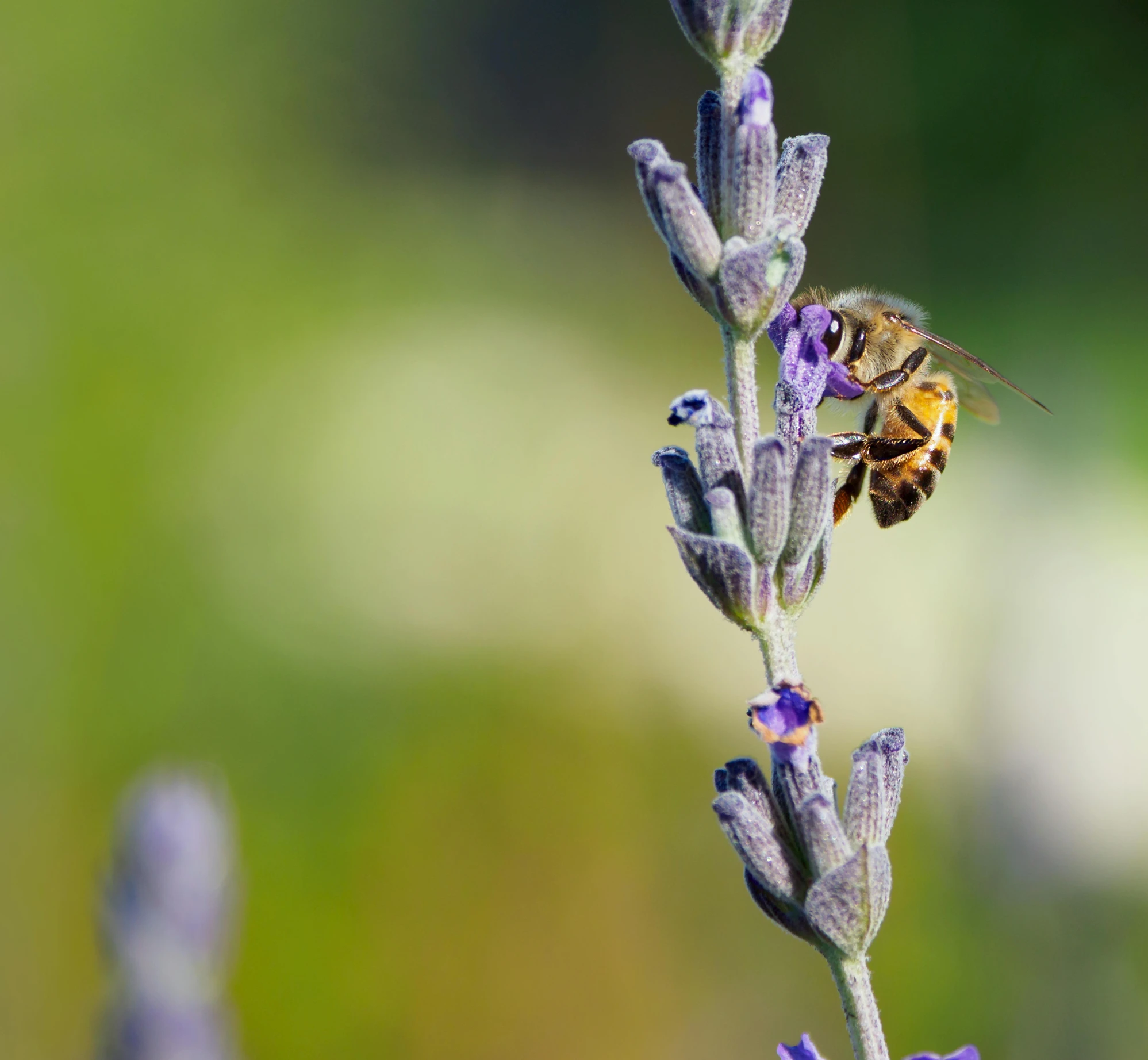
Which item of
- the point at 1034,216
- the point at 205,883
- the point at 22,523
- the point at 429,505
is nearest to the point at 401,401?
the point at 429,505

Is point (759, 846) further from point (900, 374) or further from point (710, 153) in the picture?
point (900, 374)

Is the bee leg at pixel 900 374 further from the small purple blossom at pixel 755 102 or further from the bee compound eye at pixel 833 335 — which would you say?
the small purple blossom at pixel 755 102

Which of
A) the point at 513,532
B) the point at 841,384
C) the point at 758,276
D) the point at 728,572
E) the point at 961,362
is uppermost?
the point at 513,532

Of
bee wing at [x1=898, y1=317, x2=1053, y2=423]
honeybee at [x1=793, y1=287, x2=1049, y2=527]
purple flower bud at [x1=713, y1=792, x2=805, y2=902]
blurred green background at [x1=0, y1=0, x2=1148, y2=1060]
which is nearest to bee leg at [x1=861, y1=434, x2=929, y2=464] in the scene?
honeybee at [x1=793, y1=287, x2=1049, y2=527]

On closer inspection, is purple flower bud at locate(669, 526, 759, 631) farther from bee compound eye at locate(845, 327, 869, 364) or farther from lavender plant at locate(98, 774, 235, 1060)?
lavender plant at locate(98, 774, 235, 1060)

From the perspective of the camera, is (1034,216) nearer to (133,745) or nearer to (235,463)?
(235,463)

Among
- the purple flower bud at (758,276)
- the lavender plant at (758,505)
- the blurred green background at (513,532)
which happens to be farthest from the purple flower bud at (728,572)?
the blurred green background at (513,532)

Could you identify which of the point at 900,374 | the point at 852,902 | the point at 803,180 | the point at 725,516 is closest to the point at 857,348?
the point at 900,374
